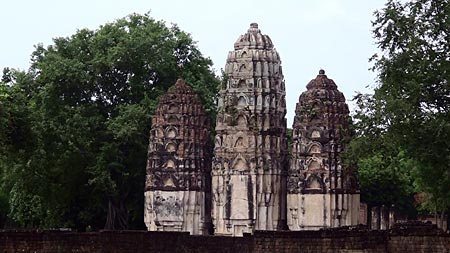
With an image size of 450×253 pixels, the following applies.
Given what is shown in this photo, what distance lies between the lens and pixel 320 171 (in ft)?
172

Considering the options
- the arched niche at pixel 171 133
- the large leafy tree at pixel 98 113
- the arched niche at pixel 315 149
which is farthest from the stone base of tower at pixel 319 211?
the large leafy tree at pixel 98 113

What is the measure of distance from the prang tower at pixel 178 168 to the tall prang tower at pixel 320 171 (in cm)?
404

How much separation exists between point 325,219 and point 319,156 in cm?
251

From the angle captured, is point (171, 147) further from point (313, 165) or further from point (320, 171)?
point (320, 171)

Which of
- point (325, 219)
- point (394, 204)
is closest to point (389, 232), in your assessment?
point (325, 219)

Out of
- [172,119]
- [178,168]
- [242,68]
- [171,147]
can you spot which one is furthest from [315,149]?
[172,119]

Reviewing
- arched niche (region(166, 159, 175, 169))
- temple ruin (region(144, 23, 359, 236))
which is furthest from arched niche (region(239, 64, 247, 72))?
arched niche (region(166, 159, 175, 169))

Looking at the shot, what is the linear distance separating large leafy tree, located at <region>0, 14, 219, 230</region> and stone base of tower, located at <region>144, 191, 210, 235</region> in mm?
2711

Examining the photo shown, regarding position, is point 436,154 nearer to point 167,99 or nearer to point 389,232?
point 389,232

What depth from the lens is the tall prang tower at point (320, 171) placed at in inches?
2052

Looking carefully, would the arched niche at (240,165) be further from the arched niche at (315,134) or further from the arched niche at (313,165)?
the arched niche at (315,134)

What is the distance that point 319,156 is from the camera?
173ft

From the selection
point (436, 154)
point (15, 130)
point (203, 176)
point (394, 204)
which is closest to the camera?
point (436, 154)

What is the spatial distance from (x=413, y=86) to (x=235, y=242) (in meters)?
8.31
